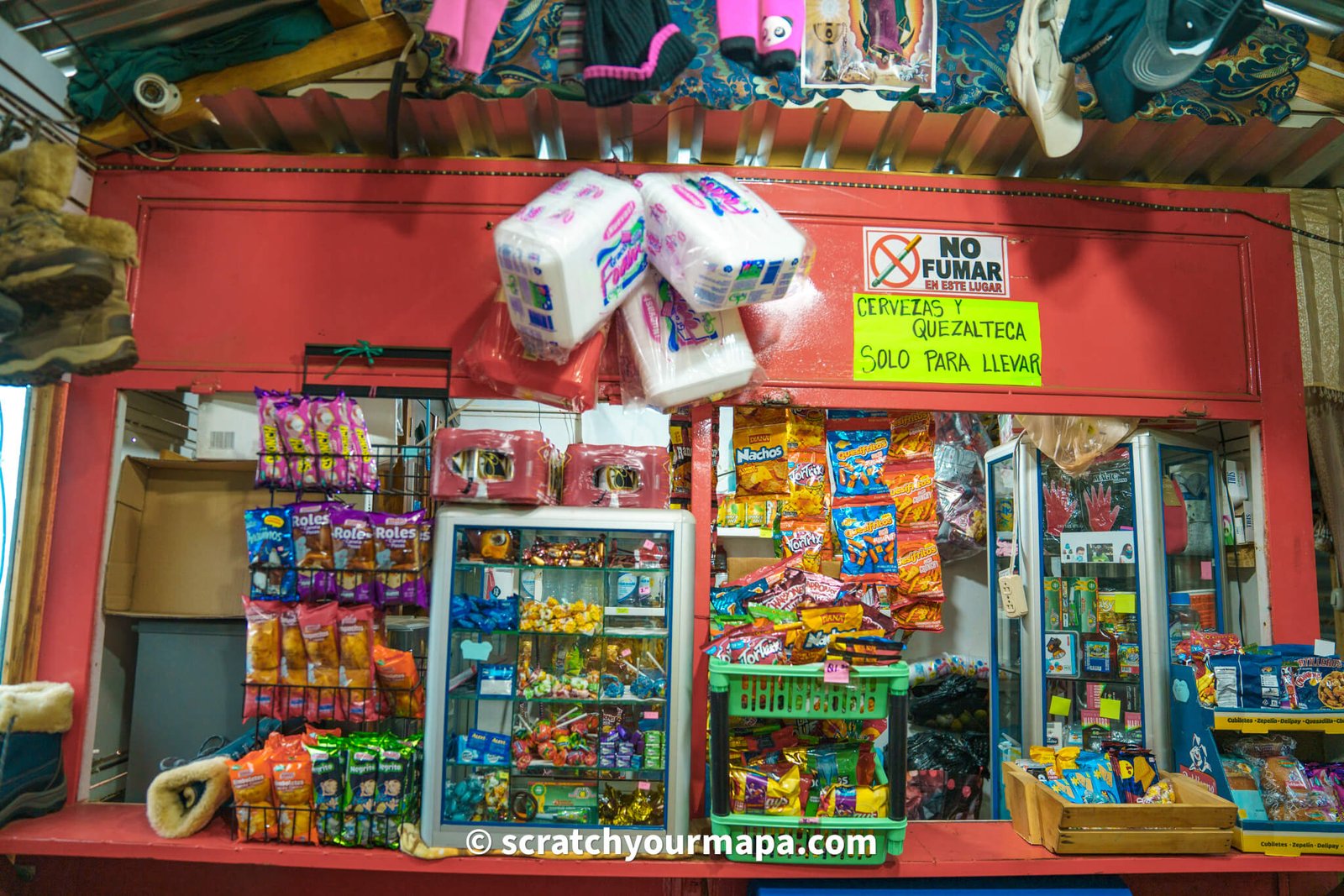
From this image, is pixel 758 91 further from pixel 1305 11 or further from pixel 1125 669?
pixel 1125 669

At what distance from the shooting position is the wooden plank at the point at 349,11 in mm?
3447

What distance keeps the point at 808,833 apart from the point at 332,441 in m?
2.00

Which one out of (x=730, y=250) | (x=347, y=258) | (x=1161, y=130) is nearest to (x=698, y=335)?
(x=730, y=250)

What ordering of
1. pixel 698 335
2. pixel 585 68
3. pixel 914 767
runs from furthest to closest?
pixel 914 767, pixel 698 335, pixel 585 68

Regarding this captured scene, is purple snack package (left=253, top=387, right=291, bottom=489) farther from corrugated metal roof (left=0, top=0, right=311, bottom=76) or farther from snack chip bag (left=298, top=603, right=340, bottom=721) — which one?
corrugated metal roof (left=0, top=0, right=311, bottom=76)

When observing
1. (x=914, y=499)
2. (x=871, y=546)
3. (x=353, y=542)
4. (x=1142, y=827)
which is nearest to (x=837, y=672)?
(x=871, y=546)

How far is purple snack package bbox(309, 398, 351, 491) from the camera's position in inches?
119

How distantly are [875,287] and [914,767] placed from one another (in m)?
2.79

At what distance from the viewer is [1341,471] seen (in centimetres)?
360

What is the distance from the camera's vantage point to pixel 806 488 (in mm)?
3502

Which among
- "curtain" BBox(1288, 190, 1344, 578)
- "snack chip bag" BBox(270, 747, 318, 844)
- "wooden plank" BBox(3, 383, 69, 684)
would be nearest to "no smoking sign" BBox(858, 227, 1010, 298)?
"curtain" BBox(1288, 190, 1344, 578)

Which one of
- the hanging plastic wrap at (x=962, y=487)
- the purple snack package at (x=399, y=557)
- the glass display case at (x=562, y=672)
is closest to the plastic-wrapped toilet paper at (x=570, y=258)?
the glass display case at (x=562, y=672)

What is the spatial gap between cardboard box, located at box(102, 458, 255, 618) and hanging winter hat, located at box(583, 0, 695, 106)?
2.08 metres

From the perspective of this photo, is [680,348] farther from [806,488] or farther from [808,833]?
[808,833]
